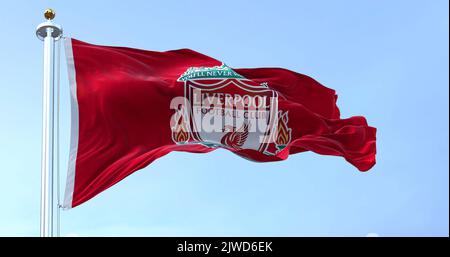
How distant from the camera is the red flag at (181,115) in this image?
395 inches

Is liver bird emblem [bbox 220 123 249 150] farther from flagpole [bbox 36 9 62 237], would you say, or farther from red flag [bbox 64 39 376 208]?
flagpole [bbox 36 9 62 237]

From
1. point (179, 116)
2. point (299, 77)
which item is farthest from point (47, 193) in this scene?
point (299, 77)

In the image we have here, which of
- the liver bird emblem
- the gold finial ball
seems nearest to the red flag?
the liver bird emblem

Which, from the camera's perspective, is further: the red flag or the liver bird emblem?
the liver bird emblem

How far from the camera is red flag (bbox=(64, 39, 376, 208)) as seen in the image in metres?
10.0

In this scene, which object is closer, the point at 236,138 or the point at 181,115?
the point at 181,115

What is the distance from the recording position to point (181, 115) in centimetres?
1088

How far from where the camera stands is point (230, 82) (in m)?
11.7

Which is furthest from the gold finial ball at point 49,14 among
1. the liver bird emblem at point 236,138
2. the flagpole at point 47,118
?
the liver bird emblem at point 236,138

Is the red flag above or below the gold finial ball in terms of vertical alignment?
below

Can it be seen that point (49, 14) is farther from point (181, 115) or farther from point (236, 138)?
point (236, 138)

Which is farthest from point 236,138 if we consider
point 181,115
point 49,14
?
point 49,14

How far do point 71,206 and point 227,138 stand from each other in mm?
2955

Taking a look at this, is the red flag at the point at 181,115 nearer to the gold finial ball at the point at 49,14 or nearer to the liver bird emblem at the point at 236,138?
the liver bird emblem at the point at 236,138
